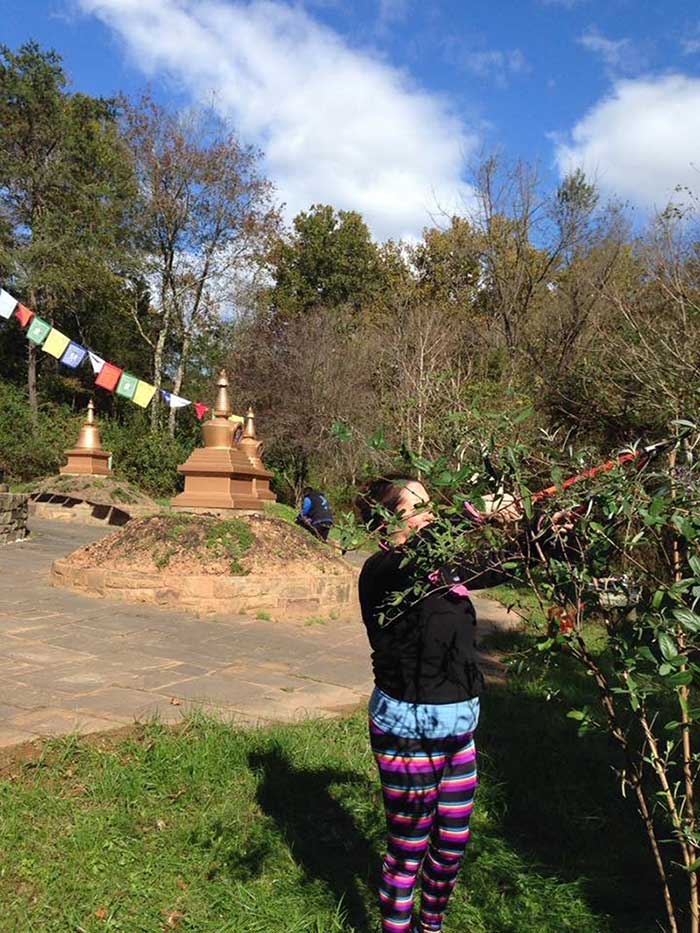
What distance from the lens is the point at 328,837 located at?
10.0ft

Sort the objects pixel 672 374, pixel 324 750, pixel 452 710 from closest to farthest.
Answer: pixel 452 710 → pixel 324 750 → pixel 672 374

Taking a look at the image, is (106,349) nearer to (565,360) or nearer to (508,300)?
(508,300)

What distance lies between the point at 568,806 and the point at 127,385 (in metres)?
18.4

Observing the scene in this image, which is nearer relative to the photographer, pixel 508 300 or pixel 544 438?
pixel 544 438

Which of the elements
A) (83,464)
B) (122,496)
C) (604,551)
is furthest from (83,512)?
(604,551)

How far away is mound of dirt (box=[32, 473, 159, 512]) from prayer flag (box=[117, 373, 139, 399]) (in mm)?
2529

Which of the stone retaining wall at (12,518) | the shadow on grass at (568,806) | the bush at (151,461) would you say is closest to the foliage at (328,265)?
the bush at (151,461)

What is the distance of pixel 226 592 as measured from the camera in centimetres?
740

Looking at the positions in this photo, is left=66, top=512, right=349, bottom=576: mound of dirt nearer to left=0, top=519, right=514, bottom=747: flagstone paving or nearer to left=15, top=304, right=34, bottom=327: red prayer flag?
left=0, top=519, right=514, bottom=747: flagstone paving

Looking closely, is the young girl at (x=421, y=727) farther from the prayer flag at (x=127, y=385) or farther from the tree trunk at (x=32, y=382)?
the tree trunk at (x=32, y=382)

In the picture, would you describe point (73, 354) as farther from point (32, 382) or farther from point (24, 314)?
point (32, 382)

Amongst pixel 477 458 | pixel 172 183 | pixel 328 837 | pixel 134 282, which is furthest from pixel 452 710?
pixel 134 282

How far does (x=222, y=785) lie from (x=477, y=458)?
220 cm

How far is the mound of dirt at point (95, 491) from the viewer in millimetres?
17730
